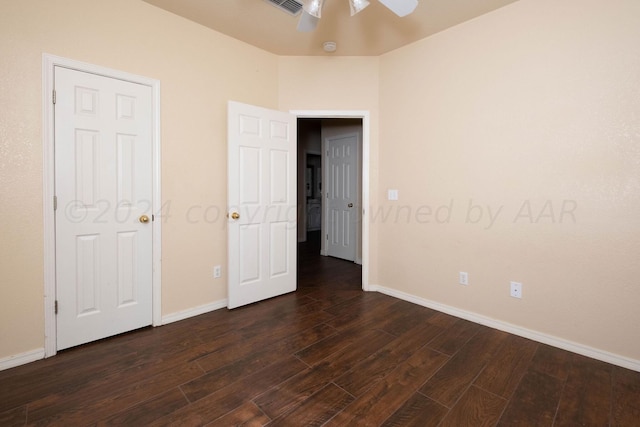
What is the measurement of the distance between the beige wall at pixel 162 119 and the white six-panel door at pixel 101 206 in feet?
0.39

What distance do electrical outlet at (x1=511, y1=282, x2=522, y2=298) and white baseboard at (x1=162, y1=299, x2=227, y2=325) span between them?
2620 millimetres

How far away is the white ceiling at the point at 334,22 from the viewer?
7.90 ft

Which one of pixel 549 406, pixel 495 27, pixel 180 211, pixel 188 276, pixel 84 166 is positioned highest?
pixel 495 27

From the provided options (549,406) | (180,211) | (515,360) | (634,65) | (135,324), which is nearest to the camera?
(549,406)

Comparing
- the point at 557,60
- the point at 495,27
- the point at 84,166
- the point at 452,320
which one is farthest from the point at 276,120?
the point at 452,320

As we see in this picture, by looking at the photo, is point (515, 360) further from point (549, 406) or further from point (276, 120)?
point (276, 120)

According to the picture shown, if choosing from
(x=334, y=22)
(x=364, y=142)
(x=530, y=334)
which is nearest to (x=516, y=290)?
(x=530, y=334)

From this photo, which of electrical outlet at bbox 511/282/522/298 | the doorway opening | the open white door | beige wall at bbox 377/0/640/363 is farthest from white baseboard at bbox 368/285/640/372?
the doorway opening

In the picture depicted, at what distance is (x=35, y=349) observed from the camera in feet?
6.59

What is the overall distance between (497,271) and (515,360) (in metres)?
0.73

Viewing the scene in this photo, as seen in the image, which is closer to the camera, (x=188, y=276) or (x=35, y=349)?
(x=35, y=349)

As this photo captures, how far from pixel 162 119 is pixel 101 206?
33.7 inches

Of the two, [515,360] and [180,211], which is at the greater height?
[180,211]

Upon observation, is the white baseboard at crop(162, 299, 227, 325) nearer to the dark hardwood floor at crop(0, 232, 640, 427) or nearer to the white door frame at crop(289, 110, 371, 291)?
the dark hardwood floor at crop(0, 232, 640, 427)
